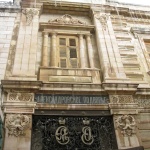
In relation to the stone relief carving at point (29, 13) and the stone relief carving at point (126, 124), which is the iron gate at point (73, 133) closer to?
the stone relief carving at point (126, 124)

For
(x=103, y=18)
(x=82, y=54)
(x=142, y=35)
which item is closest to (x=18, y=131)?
(x=82, y=54)

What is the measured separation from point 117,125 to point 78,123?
1208mm

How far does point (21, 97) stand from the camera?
7023 millimetres

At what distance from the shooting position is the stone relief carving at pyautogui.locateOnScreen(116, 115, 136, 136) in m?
6.82

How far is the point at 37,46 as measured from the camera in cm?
899

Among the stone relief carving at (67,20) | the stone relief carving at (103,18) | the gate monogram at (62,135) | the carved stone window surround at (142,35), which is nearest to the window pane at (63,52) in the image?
the stone relief carving at (67,20)

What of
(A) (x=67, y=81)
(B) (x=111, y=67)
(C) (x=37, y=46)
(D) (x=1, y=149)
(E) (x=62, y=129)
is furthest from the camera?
(C) (x=37, y=46)

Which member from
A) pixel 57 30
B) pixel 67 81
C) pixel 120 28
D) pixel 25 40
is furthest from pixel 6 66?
pixel 120 28

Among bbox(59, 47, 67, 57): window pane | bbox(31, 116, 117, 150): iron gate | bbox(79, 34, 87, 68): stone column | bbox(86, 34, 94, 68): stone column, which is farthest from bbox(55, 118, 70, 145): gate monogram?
bbox(59, 47, 67, 57): window pane

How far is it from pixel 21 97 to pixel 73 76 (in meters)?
2.03

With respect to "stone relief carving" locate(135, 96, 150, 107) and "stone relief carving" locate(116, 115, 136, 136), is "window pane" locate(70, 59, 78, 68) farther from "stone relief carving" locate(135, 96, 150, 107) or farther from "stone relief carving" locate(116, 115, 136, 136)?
"stone relief carving" locate(116, 115, 136, 136)

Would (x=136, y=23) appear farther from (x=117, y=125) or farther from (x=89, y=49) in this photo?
(x=117, y=125)

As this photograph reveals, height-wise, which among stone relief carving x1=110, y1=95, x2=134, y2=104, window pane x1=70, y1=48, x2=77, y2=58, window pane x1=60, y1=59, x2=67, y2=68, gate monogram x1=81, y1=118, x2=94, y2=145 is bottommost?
gate monogram x1=81, y1=118, x2=94, y2=145

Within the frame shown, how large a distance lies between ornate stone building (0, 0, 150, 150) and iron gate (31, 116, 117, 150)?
0.09ft
